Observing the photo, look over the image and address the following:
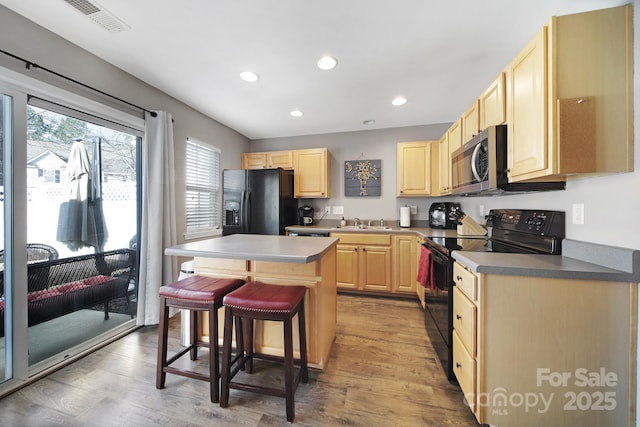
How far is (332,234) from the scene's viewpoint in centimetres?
333

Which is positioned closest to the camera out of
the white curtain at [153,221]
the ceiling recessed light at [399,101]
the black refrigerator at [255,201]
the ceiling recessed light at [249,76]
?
the ceiling recessed light at [249,76]

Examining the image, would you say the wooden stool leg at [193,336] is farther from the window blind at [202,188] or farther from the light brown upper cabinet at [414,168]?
the light brown upper cabinet at [414,168]

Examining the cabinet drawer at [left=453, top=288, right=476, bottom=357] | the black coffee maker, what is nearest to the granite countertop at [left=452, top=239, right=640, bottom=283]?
the cabinet drawer at [left=453, top=288, right=476, bottom=357]

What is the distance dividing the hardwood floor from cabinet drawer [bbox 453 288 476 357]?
1.37 feet

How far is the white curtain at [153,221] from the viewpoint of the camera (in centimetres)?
232

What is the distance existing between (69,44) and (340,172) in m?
3.17

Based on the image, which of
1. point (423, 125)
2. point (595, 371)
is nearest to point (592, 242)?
point (595, 371)

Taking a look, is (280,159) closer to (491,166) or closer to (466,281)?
(491,166)

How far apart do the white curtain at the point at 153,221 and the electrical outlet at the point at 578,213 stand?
3286 millimetres

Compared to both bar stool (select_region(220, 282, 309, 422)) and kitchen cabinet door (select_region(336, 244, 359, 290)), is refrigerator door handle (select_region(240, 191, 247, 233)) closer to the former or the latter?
kitchen cabinet door (select_region(336, 244, 359, 290))

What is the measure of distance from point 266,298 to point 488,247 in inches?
68.3

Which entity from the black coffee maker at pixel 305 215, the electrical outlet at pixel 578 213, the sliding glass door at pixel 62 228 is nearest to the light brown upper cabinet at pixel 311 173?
the black coffee maker at pixel 305 215

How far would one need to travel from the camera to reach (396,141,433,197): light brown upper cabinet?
333cm

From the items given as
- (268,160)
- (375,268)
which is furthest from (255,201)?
(375,268)
